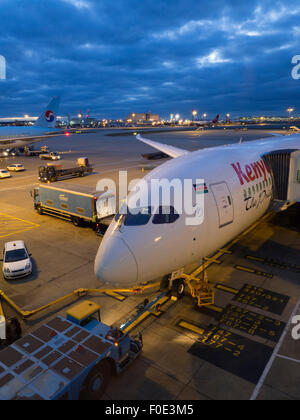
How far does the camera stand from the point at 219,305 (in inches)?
537

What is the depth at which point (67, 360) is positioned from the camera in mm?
8789

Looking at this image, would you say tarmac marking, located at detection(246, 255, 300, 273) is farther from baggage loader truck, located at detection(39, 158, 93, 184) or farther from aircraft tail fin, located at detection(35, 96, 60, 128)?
aircraft tail fin, located at detection(35, 96, 60, 128)

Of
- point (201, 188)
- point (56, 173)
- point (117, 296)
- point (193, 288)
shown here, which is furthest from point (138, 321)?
point (56, 173)

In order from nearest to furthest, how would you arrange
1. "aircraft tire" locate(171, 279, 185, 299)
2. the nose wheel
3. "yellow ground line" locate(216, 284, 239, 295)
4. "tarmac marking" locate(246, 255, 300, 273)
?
the nose wheel < "aircraft tire" locate(171, 279, 185, 299) < "yellow ground line" locate(216, 284, 239, 295) < "tarmac marking" locate(246, 255, 300, 273)

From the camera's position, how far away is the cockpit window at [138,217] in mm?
11031

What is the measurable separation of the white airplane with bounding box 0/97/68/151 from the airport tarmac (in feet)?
166

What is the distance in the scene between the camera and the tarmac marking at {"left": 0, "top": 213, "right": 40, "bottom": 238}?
23.9 m

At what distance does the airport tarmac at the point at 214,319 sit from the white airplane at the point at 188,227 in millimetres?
2649

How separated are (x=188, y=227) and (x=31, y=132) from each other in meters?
68.9

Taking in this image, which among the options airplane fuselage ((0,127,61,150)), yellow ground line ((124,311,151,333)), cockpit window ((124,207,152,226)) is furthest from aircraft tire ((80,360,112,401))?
airplane fuselage ((0,127,61,150))

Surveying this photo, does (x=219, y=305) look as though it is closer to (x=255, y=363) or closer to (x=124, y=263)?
(x=255, y=363)

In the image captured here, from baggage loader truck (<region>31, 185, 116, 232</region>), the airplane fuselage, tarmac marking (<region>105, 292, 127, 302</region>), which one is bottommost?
tarmac marking (<region>105, 292, 127, 302</region>)

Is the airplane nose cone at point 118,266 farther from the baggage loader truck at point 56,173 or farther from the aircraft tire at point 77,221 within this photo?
the baggage loader truck at point 56,173

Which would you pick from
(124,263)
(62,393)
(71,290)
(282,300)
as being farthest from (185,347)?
(71,290)
